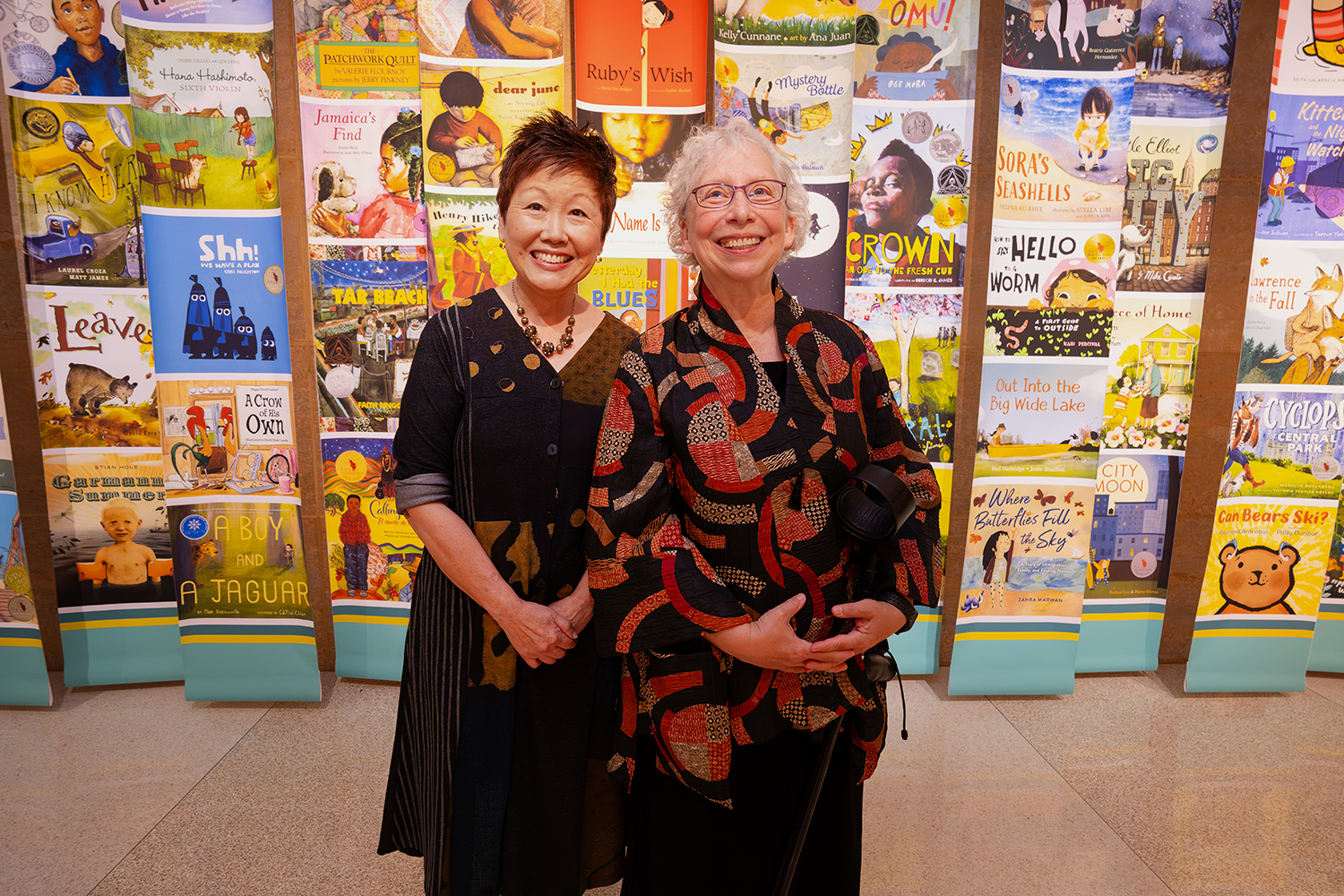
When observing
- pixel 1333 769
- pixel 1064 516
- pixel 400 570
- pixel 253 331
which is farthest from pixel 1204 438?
pixel 253 331

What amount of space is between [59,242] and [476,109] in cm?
177

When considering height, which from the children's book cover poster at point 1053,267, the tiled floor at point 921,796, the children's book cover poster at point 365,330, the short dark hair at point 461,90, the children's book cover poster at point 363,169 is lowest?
the tiled floor at point 921,796

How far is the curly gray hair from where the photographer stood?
1.37 metres

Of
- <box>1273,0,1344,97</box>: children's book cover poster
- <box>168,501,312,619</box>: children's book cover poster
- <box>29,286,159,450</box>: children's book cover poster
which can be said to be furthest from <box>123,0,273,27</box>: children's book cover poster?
<box>1273,0,1344,97</box>: children's book cover poster

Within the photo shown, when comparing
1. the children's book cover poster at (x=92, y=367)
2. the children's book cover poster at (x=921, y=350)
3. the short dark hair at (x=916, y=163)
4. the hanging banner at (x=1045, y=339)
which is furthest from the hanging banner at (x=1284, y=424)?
the children's book cover poster at (x=92, y=367)

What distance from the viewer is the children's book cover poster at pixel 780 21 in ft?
8.91

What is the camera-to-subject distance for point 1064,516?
296cm

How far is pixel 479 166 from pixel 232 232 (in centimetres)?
96

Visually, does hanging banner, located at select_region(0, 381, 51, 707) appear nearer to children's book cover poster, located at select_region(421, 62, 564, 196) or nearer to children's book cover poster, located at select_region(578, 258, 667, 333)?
children's book cover poster, located at select_region(421, 62, 564, 196)

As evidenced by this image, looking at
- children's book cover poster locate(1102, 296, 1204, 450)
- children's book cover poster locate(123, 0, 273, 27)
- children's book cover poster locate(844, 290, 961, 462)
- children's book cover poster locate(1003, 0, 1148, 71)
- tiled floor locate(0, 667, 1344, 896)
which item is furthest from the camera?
children's book cover poster locate(1102, 296, 1204, 450)

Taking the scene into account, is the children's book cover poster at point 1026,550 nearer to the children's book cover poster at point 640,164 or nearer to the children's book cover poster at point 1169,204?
the children's book cover poster at point 1169,204

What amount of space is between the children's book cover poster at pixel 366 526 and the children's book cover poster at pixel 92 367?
789mm

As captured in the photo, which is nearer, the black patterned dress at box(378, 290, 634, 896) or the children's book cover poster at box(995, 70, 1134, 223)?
the black patterned dress at box(378, 290, 634, 896)

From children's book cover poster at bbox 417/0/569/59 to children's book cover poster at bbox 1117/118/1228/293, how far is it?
243 cm
